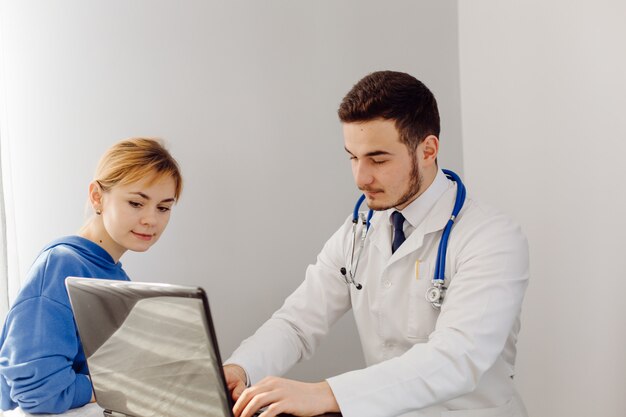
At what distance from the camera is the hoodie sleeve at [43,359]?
1.47 meters

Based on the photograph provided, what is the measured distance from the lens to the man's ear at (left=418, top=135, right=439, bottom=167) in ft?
5.35

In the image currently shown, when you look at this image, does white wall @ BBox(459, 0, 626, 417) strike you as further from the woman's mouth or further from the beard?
the woman's mouth

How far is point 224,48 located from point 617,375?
1287 millimetres

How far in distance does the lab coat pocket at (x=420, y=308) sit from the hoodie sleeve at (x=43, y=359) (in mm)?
653

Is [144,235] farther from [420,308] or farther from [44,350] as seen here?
[420,308]

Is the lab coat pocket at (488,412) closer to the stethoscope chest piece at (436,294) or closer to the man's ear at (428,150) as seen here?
the stethoscope chest piece at (436,294)

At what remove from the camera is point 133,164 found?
1738 millimetres

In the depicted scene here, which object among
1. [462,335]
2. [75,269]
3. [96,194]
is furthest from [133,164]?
[462,335]

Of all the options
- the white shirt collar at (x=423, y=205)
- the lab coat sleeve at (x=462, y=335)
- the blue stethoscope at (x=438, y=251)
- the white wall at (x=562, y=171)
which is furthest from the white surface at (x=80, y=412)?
the white wall at (x=562, y=171)

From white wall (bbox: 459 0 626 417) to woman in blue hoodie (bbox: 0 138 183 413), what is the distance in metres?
0.97

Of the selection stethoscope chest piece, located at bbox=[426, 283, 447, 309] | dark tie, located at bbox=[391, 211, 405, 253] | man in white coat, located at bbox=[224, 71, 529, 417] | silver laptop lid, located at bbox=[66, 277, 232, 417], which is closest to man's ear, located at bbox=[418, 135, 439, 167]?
man in white coat, located at bbox=[224, 71, 529, 417]

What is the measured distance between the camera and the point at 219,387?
43.1 inches

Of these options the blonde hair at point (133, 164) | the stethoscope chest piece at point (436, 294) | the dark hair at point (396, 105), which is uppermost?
the dark hair at point (396, 105)

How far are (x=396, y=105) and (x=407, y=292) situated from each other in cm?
39
